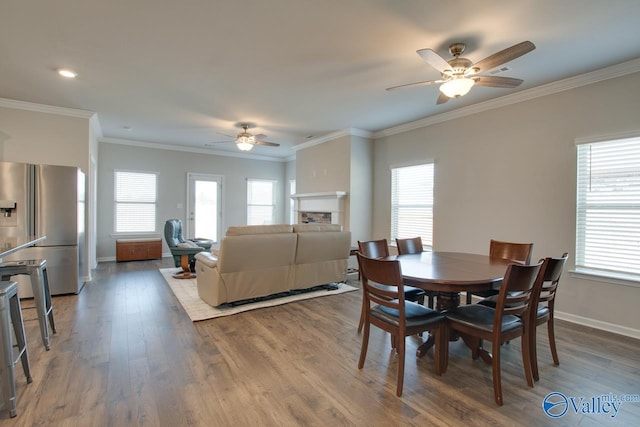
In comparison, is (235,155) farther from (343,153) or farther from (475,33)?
(475,33)

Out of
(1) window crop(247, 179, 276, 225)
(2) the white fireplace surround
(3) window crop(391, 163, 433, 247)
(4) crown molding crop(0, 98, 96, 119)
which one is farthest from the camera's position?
(1) window crop(247, 179, 276, 225)

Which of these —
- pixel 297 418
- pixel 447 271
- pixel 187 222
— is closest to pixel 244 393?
pixel 297 418

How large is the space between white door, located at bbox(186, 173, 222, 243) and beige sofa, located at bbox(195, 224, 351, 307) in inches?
163

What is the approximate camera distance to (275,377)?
7.70 feet

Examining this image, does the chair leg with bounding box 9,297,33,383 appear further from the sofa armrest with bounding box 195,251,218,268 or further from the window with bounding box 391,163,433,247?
the window with bounding box 391,163,433,247

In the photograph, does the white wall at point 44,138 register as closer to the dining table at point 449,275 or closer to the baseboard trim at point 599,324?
the dining table at point 449,275

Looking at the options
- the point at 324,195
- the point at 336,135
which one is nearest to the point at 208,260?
the point at 324,195

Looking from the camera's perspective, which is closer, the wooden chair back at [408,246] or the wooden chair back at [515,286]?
the wooden chair back at [515,286]

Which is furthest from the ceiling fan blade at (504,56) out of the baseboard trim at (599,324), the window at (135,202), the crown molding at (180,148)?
the window at (135,202)

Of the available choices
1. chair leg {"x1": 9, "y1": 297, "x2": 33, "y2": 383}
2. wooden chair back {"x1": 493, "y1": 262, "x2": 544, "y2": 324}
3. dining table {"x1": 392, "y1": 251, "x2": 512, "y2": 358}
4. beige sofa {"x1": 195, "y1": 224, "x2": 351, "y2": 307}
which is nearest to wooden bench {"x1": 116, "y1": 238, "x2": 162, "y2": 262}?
beige sofa {"x1": 195, "y1": 224, "x2": 351, "y2": 307}

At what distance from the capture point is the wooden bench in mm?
6898

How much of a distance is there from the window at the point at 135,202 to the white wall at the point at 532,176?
6.05 m

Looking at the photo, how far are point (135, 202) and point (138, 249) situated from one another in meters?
1.13

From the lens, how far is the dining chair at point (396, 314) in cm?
216
